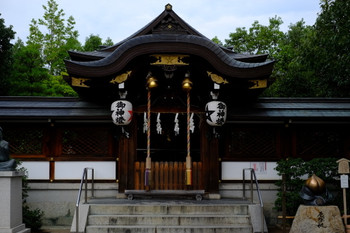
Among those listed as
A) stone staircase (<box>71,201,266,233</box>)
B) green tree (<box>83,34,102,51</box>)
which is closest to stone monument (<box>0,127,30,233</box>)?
stone staircase (<box>71,201,266,233</box>)

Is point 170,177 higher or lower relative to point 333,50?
lower

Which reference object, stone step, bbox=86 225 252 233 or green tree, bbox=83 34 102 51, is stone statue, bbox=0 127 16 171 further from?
green tree, bbox=83 34 102 51

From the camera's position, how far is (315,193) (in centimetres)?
945

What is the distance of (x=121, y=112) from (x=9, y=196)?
3642 millimetres

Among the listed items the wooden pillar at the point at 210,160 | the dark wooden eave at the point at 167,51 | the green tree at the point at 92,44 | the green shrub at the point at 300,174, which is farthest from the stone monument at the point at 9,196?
the green tree at the point at 92,44

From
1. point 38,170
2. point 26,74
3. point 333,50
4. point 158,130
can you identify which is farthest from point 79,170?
point 26,74

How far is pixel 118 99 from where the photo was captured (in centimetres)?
1212

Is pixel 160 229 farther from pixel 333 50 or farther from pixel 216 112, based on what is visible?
pixel 333 50

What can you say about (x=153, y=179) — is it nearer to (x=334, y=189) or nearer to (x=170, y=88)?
(x=170, y=88)

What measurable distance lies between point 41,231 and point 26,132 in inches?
122

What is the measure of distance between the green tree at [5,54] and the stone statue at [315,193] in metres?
22.1

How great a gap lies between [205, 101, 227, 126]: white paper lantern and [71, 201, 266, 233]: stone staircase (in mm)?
2381

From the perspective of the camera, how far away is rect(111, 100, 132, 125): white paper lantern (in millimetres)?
11281

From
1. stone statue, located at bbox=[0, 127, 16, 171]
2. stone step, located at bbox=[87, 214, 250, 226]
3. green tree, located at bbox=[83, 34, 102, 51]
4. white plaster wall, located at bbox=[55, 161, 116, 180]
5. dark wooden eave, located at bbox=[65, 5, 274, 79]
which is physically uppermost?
green tree, located at bbox=[83, 34, 102, 51]
